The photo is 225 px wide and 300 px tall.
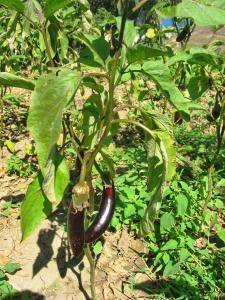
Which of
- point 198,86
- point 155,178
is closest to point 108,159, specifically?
point 155,178

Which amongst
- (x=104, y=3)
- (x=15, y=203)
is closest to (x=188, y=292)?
(x=15, y=203)

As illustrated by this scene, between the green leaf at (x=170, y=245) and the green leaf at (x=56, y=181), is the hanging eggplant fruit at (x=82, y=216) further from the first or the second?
the green leaf at (x=170, y=245)

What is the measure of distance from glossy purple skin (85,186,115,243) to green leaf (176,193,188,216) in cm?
70

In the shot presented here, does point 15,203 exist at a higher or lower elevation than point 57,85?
lower

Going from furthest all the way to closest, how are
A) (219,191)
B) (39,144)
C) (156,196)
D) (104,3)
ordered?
(104,3), (219,191), (156,196), (39,144)

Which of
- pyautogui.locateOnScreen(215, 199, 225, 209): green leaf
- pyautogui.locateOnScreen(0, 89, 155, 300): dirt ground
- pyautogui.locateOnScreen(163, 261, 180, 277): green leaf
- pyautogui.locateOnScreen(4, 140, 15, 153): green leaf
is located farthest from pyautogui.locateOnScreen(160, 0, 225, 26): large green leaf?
pyautogui.locateOnScreen(4, 140, 15, 153): green leaf

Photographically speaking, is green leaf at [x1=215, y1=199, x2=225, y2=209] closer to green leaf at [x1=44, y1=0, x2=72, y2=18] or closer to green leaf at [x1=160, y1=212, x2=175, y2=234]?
green leaf at [x1=160, y1=212, x2=175, y2=234]

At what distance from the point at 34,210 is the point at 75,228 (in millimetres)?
127

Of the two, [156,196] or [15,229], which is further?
[15,229]

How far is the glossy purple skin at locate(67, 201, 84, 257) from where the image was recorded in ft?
3.63

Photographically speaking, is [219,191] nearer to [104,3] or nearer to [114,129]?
[114,129]

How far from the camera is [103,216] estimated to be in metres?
1.22

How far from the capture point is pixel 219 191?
7.79 feet

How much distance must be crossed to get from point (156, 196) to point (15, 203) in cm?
131
